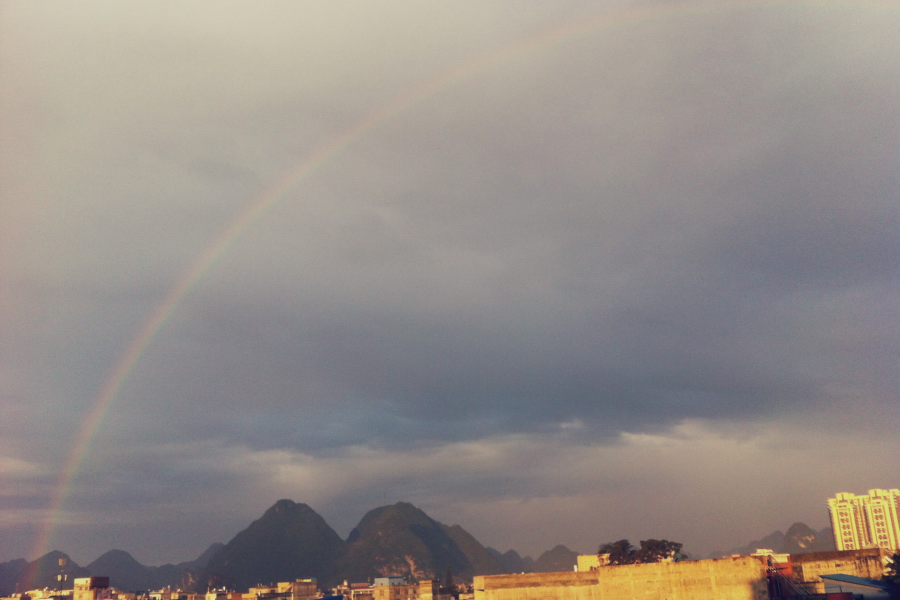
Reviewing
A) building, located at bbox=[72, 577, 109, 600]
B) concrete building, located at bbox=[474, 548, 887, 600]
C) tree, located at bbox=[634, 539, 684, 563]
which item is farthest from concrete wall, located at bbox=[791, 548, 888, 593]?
building, located at bbox=[72, 577, 109, 600]

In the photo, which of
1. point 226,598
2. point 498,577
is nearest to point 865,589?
point 498,577

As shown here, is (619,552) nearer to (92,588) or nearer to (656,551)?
(656,551)

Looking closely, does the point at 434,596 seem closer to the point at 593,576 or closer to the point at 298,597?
the point at 298,597

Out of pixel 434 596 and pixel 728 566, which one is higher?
pixel 728 566

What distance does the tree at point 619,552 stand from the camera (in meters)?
117

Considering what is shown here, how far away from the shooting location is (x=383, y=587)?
158 meters

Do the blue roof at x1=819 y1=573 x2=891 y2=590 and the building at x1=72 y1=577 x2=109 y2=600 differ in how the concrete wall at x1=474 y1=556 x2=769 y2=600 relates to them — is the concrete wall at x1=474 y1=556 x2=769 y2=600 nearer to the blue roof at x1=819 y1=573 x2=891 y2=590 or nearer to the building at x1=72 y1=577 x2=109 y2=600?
the blue roof at x1=819 y1=573 x2=891 y2=590

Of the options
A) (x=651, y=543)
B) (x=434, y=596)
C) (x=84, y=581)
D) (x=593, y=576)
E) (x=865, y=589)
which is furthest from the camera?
(x=434, y=596)

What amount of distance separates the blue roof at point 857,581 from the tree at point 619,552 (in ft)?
193

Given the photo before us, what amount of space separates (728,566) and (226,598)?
13074cm

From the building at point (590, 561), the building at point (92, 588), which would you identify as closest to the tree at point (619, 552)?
the building at point (590, 561)

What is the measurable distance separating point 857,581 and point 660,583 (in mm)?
16686

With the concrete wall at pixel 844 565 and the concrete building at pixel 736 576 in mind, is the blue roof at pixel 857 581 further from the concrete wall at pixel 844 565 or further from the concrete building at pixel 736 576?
the concrete wall at pixel 844 565

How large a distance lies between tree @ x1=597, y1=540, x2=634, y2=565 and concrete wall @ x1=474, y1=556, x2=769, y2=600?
4441 cm
